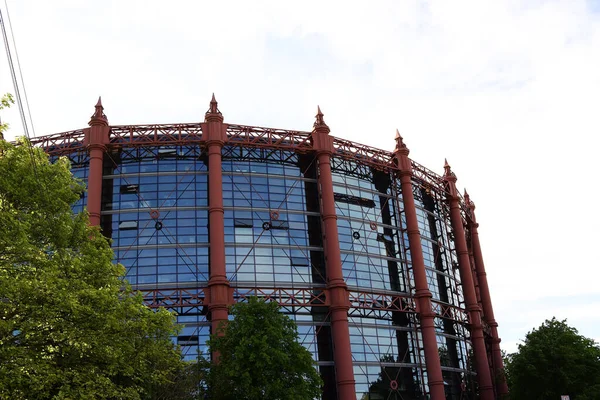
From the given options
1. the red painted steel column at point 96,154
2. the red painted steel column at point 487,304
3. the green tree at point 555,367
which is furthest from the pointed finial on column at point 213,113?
the red painted steel column at point 487,304

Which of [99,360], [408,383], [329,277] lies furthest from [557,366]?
[99,360]

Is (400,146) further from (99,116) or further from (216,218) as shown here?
(99,116)

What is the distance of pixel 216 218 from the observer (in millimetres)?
38844

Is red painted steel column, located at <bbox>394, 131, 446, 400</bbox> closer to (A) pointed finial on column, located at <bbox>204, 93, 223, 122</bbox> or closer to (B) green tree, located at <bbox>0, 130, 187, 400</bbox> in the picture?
(A) pointed finial on column, located at <bbox>204, 93, 223, 122</bbox>

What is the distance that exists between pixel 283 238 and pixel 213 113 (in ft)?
33.7

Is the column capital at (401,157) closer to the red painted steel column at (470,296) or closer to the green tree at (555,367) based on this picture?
the red painted steel column at (470,296)

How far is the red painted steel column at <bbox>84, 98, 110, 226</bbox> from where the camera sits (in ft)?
128

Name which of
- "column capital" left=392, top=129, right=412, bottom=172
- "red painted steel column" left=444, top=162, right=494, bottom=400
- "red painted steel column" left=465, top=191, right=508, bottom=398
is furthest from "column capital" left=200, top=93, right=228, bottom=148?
"red painted steel column" left=465, top=191, right=508, bottom=398

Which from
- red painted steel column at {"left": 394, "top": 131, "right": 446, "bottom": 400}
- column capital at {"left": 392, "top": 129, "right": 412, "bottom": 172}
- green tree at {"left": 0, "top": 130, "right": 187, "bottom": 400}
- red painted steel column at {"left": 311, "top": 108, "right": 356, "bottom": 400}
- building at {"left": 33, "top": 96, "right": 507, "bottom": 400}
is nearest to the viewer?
green tree at {"left": 0, "top": 130, "right": 187, "bottom": 400}

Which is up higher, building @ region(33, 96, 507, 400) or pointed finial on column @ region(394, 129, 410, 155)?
pointed finial on column @ region(394, 129, 410, 155)

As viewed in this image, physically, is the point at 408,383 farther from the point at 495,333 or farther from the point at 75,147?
the point at 75,147

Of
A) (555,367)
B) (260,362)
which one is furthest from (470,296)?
(260,362)

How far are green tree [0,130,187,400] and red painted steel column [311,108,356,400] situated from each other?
17831mm

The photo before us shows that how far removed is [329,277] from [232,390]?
41.7ft
